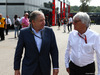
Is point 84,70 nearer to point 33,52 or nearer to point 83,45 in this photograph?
point 83,45

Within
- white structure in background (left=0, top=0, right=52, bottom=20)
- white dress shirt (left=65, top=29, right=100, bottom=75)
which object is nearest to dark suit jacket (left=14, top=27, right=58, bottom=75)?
white dress shirt (left=65, top=29, right=100, bottom=75)

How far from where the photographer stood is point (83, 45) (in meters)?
2.95

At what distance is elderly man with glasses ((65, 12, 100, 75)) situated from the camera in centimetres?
294

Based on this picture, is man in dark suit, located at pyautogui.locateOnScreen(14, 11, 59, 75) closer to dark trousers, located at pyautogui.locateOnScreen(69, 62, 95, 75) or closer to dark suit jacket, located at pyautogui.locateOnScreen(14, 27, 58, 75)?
dark suit jacket, located at pyautogui.locateOnScreen(14, 27, 58, 75)

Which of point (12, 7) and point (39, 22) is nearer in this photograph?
point (39, 22)

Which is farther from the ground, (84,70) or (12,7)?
(12,7)

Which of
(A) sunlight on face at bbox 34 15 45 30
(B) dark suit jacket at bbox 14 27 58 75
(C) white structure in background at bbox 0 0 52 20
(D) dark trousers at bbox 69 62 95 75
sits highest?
(C) white structure in background at bbox 0 0 52 20

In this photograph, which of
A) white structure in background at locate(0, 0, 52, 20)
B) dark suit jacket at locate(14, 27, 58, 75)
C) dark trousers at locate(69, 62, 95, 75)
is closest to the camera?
dark suit jacket at locate(14, 27, 58, 75)

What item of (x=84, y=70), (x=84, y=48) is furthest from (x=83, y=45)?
(x=84, y=70)

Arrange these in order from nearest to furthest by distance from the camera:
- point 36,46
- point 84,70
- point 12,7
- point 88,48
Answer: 1. point 36,46
2. point 88,48
3. point 84,70
4. point 12,7

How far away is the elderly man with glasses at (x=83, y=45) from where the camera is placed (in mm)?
2936

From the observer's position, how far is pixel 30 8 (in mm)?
31141

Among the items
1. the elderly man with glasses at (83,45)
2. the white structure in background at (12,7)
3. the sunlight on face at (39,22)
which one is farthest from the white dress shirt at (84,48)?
the white structure in background at (12,7)

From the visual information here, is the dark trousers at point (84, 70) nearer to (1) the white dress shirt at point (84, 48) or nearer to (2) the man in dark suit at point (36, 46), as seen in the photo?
(1) the white dress shirt at point (84, 48)
